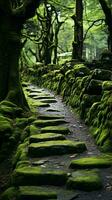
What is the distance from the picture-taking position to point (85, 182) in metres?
5.99

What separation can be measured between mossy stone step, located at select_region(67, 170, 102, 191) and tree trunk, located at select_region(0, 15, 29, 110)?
249 inches

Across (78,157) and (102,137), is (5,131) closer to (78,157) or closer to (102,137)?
(102,137)

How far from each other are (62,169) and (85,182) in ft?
2.99

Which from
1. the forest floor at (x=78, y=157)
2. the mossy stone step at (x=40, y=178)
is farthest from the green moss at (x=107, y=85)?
the mossy stone step at (x=40, y=178)

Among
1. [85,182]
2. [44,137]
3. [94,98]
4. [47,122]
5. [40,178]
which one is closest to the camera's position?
[85,182]

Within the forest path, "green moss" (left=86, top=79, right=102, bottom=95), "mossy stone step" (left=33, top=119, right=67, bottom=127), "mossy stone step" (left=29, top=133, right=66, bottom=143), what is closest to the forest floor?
the forest path

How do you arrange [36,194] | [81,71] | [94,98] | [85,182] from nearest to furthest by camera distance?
[36,194] < [85,182] < [94,98] < [81,71]

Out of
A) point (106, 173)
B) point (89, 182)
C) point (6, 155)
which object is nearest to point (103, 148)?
point (106, 173)

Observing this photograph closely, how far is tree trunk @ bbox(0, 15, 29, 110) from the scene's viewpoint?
474 inches

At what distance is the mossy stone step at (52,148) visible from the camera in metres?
7.66

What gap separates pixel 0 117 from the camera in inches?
425

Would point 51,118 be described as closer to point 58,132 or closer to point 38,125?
point 38,125

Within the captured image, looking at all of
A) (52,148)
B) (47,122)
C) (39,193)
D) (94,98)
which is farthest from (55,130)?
(39,193)

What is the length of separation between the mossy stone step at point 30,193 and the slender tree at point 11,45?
6.26 m
